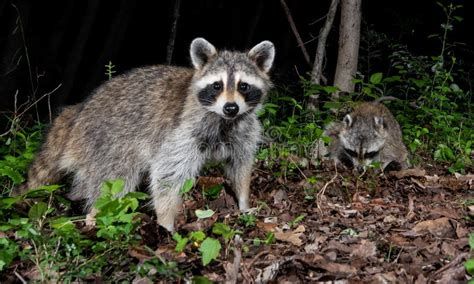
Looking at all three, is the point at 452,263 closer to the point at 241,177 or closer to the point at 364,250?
the point at 364,250

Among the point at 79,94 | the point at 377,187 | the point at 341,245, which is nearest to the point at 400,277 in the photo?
the point at 341,245

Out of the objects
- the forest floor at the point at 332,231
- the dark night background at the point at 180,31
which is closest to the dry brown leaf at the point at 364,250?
the forest floor at the point at 332,231

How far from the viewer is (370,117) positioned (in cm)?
833

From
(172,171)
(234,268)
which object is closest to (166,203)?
(172,171)

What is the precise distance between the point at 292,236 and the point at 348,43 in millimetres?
4255

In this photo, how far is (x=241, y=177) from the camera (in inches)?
222

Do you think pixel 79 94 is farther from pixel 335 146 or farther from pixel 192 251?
pixel 192 251

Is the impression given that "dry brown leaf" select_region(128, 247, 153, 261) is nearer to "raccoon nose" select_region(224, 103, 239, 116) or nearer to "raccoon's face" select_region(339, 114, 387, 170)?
"raccoon nose" select_region(224, 103, 239, 116)

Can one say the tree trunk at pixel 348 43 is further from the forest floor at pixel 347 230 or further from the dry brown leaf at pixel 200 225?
the dry brown leaf at pixel 200 225

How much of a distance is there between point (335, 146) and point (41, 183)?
13.1 feet

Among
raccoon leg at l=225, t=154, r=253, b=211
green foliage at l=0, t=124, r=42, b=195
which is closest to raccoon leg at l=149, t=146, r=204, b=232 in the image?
raccoon leg at l=225, t=154, r=253, b=211

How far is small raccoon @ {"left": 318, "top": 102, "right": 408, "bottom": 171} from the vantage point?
8.03 metres

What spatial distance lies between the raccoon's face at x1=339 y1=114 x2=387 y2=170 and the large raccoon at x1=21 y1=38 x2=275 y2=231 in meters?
2.67

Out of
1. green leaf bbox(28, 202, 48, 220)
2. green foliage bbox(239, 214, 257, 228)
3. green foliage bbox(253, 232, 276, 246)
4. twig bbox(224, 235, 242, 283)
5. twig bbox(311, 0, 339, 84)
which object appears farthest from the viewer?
twig bbox(311, 0, 339, 84)
